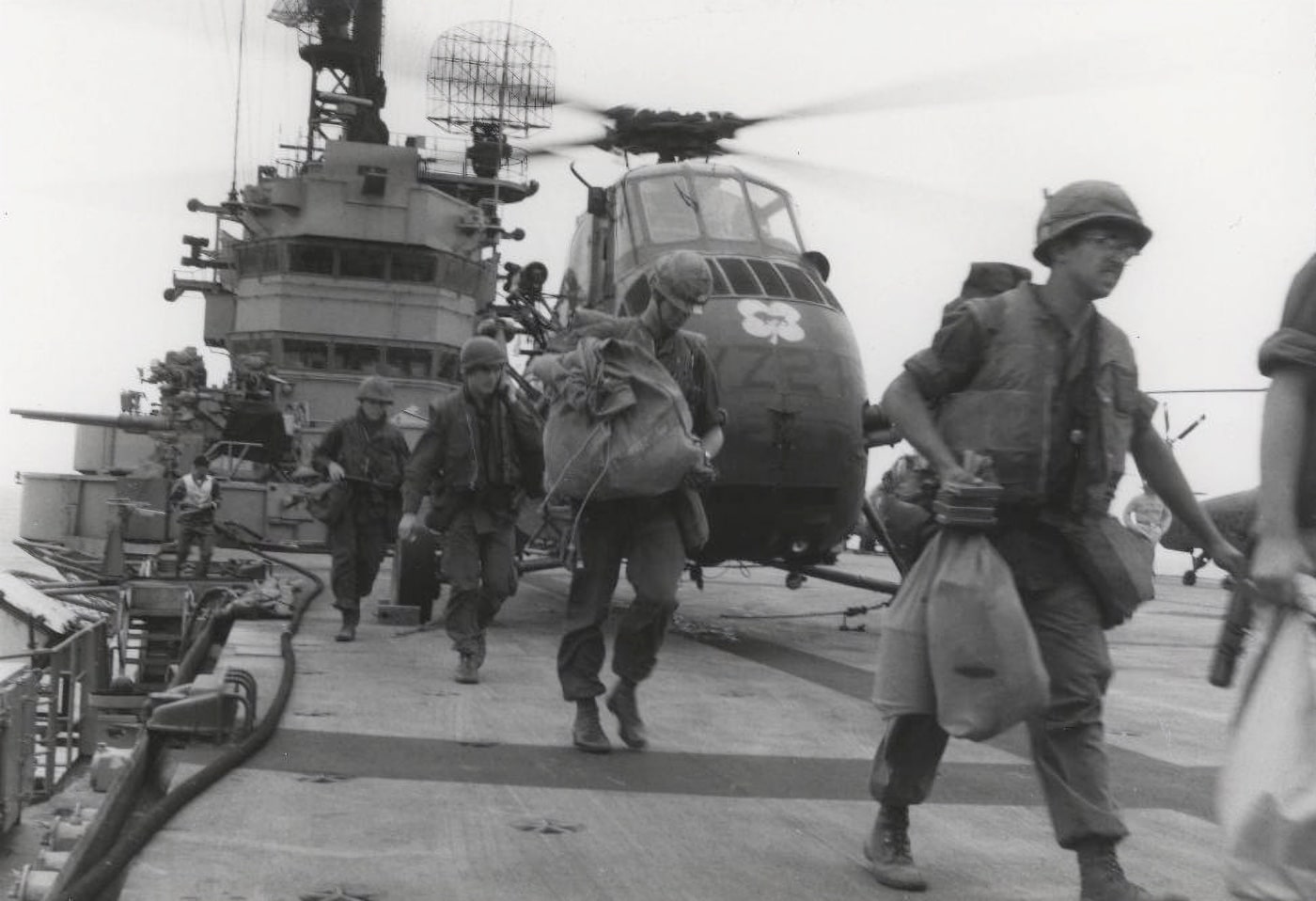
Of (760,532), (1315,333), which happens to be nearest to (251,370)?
(760,532)

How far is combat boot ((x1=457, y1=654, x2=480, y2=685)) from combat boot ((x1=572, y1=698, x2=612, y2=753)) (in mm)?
1861

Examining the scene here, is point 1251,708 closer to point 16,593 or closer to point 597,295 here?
point 597,295

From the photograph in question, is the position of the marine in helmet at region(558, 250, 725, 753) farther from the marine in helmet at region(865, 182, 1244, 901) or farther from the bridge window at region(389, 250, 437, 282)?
the bridge window at region(389, 250, 437, 282)

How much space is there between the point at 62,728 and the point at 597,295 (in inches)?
236

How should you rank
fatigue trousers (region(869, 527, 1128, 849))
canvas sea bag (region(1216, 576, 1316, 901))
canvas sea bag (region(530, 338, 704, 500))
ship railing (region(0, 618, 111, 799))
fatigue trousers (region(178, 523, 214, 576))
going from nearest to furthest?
canvas sea bag (region(1216, 576, 1316, 901)) < fatigue trousers (region(869, 527, 1128, 849)) < canvas sea bag (region(530, 338, 704, 500)) < ship railing (region(0, 618, 111, 799)) < fatigue trousers (region(178, 523, 214, 576))

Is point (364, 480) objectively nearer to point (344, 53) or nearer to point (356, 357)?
point (356, 357)

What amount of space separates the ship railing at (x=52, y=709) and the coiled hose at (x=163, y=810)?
277 cm

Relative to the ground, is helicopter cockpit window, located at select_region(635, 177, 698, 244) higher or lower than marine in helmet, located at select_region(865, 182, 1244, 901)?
higher

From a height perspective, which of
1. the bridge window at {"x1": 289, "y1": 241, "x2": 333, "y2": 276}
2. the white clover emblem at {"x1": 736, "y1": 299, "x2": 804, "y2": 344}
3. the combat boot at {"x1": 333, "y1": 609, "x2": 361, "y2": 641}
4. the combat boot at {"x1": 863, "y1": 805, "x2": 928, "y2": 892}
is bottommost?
the combat boot at {"x1": 333, "y1": 609, "x2": 361, "y2": 641}

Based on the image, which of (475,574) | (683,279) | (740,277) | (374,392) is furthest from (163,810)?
(740,277)

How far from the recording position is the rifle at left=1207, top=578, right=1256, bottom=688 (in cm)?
305

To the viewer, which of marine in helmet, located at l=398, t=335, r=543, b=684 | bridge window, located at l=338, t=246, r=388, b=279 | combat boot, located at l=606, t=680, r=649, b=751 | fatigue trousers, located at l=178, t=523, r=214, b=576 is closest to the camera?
combat boot, located at l=606, t=680, r=649, b=751

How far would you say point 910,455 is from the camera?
4086 millimetres

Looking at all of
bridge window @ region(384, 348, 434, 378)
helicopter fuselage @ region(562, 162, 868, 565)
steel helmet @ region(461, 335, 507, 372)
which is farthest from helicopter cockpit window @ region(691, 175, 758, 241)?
bridge window @ region(384, 348, 434, 378)
